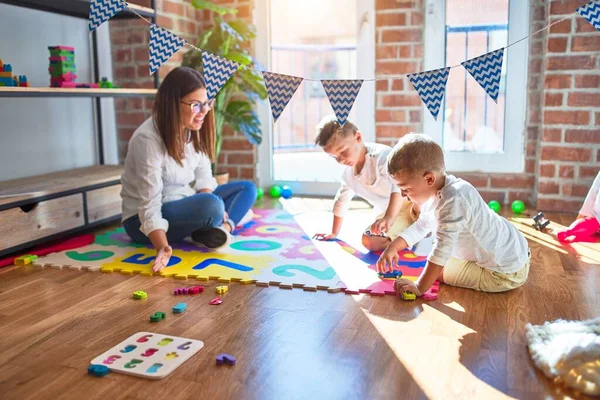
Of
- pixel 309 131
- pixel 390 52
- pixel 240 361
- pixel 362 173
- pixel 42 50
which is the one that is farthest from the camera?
pixel 309 131

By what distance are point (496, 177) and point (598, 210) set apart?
945 mm

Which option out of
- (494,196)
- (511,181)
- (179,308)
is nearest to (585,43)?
(511,181)

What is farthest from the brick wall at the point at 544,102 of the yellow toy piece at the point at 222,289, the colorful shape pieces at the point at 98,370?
the colorful shape pieces at the point at 98,370

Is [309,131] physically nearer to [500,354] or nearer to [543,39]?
[543,39]

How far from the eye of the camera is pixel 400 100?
3.69 meters

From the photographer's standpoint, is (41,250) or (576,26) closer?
(41,250)

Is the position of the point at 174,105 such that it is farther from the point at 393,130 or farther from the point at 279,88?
the point at 393,130

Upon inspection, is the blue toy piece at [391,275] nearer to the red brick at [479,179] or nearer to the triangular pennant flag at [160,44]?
the triangular pennant flag at [160,44]

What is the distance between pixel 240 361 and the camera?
1.54 m

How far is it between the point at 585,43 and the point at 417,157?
187cm

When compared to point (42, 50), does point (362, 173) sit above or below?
below

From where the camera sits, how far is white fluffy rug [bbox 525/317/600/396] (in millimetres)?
1355

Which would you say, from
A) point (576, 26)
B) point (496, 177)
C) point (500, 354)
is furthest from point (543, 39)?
point (500, 354)

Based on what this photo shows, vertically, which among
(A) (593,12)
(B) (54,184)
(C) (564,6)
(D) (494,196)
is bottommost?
(D) (494,196)
